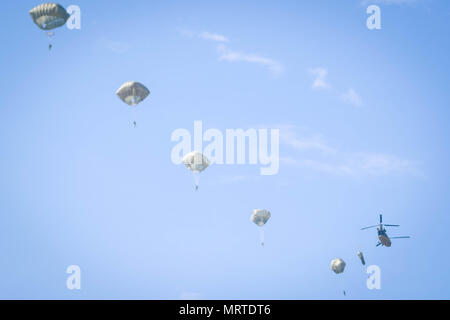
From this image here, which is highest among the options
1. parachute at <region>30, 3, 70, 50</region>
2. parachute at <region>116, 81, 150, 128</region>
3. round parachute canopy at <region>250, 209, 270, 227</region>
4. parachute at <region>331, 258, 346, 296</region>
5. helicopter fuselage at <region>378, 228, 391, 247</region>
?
parachute at <region>30, 3, 70, 50</region>

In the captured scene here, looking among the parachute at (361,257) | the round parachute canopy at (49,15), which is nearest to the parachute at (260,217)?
the parachute at (361,257)

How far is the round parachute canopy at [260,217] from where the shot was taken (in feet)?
299

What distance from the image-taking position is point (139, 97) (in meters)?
79.6

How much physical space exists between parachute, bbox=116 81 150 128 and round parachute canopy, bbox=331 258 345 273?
37132mm

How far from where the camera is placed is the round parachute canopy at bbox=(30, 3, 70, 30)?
7538cm

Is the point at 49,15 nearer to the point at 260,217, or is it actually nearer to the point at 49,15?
the point at 49,15

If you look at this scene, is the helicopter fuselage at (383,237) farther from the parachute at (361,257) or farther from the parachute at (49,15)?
the parachute at (49,15)

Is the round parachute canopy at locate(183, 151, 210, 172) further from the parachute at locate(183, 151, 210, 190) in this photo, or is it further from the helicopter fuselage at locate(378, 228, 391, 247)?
the helicopter fuselage at locate(378, 228, 391, 247)

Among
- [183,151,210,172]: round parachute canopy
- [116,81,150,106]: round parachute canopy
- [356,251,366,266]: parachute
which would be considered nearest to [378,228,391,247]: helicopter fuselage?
[356,251,366,266]: parachute

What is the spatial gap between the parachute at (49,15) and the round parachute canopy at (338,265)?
166 feet
